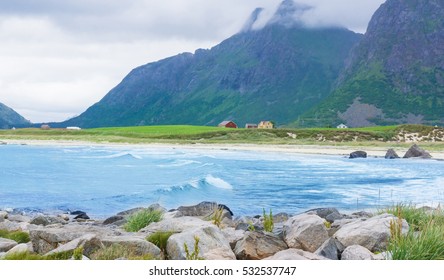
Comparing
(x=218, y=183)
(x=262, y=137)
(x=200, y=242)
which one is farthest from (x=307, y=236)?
(x=262, y=137)

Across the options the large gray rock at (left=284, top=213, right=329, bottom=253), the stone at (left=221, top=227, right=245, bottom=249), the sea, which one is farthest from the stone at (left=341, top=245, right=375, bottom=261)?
the sea

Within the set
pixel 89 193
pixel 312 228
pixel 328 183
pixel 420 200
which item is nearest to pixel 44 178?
pixel 89 193

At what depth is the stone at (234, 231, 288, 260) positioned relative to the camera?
816 cm

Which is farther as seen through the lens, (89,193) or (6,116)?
(89,193)

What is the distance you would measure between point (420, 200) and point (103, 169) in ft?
81.4

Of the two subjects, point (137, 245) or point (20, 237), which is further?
point (20, 237)

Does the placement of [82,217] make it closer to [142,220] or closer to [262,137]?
[142,220]

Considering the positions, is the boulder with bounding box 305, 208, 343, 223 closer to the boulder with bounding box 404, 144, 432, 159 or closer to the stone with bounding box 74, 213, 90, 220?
the stone with bounding box 74, 213, 90, 220

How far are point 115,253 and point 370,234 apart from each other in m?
3.74

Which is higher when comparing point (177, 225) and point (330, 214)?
point (177, 225)

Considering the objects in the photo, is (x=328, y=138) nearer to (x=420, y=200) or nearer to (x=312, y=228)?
(x=420, y=200)

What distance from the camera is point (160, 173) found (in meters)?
36.2

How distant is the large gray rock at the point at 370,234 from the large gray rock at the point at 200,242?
6.00ft

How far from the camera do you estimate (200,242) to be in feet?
26.6
